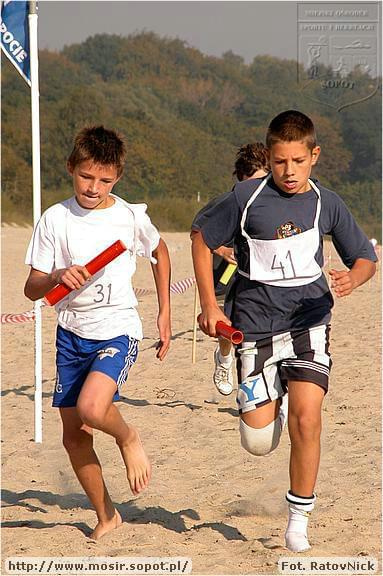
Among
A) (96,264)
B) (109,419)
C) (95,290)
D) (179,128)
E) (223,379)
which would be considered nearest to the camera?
(96,264)

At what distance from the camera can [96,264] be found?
17.7 ft

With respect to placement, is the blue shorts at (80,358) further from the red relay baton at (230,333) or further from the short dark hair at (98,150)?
the short dark hair at (98,150)

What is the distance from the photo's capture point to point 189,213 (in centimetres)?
4053

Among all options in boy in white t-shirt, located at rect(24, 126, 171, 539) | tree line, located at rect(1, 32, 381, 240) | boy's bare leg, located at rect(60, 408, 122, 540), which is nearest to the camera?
boy in white t-shirt, located at rect(24, 126, 171, 539)

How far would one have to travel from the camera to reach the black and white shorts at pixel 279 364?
18.2 feet

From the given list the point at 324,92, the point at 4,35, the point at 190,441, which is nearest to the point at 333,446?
the point at 190,441

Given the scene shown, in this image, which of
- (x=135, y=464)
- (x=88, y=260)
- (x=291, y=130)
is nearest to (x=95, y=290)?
(x=88, y=260)

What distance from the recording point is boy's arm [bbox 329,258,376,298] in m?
5.35

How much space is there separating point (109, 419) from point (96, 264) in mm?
788

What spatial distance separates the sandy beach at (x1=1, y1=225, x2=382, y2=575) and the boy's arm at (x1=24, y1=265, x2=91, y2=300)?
50.3 inches

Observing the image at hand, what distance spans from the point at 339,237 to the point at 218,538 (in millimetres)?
1639

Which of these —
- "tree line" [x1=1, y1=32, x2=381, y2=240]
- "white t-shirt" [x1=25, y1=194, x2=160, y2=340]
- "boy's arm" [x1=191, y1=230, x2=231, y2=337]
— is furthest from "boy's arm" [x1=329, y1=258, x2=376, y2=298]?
"tree line" [x1=1, y1=32, x2=381, y2=240]

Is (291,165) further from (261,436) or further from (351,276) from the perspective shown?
(261,436)

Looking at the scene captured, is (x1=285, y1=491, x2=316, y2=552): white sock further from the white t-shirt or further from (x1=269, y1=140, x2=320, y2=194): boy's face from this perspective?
(x1=269, y1=140, x2=320, y2=194): boy's face
